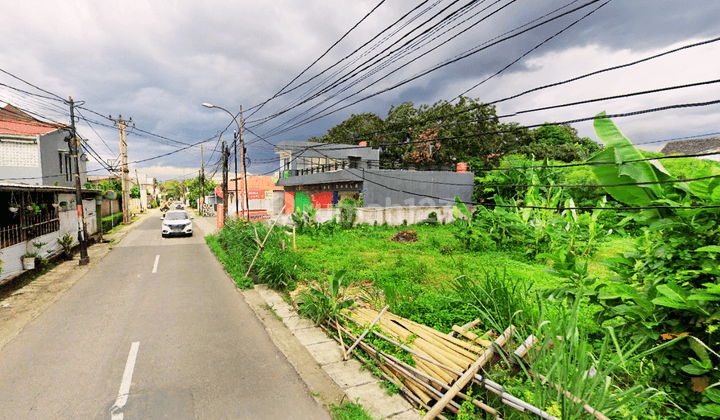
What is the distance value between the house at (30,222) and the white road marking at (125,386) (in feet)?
23.5

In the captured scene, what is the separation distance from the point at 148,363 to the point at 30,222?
35.3ft

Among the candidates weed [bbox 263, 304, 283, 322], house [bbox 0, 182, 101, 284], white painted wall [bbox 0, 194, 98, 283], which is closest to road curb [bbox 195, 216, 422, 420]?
weed [bbox 263, 304, 283, 322]

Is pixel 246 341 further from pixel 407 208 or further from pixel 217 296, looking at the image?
pixel 407 208

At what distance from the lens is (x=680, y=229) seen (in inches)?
129

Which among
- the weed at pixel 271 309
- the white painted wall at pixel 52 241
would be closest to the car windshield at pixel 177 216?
the white painted wall at pixel 52 241

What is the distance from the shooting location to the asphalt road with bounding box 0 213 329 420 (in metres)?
4.07

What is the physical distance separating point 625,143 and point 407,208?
57.9 feet

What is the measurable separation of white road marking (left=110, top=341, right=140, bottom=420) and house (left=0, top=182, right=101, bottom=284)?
716 centimetres

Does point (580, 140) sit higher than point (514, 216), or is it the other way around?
point (580, 140)

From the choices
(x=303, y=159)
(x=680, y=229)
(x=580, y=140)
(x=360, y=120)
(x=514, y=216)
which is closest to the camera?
(x=680, y=229)

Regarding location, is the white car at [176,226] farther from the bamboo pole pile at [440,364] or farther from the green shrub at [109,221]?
the bamboo pole pile at [440,364]

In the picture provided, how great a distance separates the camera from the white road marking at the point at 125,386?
3.95 m

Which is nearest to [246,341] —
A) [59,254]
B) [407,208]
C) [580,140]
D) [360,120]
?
[59,254]

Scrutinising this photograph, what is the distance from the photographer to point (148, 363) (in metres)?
5.10
